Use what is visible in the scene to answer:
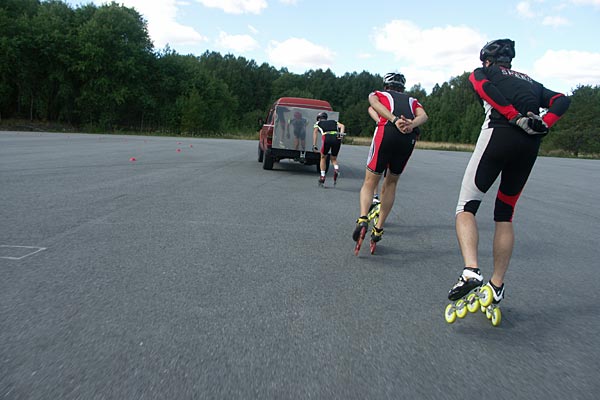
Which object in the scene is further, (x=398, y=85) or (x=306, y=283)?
(x=398, y=85)

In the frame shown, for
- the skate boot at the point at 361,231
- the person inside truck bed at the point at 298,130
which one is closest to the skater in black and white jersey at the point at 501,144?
the skate boot at the point at 361,231

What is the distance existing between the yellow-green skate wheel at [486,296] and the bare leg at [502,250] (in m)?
0.10

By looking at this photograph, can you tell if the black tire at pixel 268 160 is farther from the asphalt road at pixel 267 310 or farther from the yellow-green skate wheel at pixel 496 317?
the yellow-green skate wheel at pixel 496 317

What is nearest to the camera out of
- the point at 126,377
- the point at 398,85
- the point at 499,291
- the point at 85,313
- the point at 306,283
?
the point at 126,377

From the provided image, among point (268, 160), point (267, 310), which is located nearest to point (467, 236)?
point (267, 310)

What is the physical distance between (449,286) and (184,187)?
20.9ft

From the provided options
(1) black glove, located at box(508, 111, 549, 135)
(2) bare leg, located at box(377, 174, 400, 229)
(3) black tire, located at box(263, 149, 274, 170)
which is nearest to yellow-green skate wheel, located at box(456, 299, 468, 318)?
(1) black glove, located at box(508, 111, 549, 135)

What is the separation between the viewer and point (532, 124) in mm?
2930

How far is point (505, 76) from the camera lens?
3197 mm

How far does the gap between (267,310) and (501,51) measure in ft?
8.05

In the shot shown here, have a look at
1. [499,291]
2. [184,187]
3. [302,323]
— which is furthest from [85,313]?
[184,187]

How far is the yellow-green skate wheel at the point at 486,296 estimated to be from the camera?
9.95ft

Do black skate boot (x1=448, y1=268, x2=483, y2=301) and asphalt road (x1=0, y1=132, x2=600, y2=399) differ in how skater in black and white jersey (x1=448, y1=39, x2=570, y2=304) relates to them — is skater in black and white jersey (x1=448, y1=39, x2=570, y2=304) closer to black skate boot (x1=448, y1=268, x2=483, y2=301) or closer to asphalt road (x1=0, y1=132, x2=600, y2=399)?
black skate boot (x1=448, y1=268, x2=483, y2=301)

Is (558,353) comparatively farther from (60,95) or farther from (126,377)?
(60,95)
